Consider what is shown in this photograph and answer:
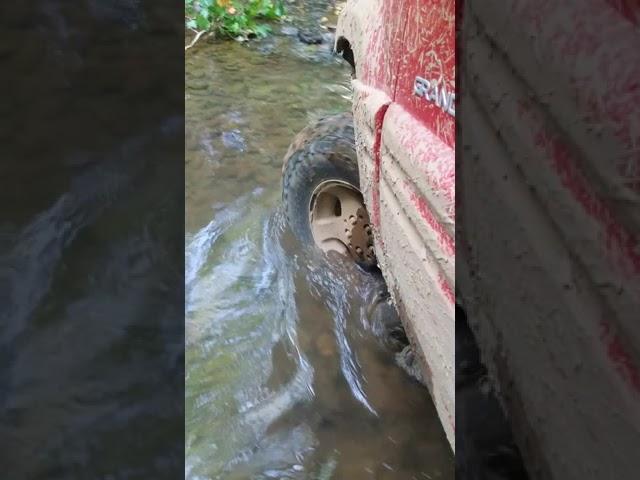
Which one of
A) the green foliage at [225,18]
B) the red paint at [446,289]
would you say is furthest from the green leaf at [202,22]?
the red paint at [446,289]

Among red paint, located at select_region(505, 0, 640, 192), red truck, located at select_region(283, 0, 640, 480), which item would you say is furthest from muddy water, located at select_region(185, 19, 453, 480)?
red paint, located at select_region(505, 0, 640, 192)

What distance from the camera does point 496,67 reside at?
112 centimetres

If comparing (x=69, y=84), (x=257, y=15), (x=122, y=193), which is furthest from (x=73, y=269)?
(x=257, y=15)

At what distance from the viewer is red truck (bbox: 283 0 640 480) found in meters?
0.81

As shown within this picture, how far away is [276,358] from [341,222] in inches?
25.0

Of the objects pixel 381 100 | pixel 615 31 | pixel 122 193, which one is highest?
pixel 615 31

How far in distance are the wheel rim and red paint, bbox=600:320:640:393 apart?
1.95 m

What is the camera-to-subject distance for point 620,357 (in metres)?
0.82

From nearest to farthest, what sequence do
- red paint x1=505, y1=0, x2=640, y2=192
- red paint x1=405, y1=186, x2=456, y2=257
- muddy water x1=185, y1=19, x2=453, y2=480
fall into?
red paint x1=505, y1=0, x2=640, y2=192 < red paint x1=405, y1=186, x2=456, y2=257 < muddy water x1=185, y1=19, x2=453, y2=480

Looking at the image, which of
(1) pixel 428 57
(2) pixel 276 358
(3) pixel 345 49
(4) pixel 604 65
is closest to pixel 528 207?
(4) pixel 604 65

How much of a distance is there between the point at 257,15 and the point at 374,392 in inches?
193

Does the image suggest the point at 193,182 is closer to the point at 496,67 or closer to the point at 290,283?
the point at 290,283

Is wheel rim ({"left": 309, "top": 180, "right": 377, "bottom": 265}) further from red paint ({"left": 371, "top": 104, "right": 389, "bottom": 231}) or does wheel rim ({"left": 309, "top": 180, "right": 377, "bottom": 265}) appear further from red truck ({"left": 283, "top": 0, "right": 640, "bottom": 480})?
red truck ({"left": 283, "top": 0, "right": 640, "bottom": 480})

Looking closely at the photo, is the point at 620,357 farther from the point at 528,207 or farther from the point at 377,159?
the point at 377,159
